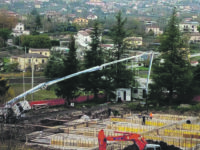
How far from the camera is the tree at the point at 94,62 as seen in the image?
27.0 meters

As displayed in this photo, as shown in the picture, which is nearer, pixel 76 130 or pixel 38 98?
pixel 76 130

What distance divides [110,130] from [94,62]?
32.3 feet

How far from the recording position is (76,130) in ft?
60.2

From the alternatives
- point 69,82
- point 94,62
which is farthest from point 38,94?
point 69,82

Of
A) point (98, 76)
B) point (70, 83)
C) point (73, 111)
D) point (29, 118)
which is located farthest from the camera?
point (98, 76)

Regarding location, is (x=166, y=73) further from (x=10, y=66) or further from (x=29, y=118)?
(x=10, y=66)

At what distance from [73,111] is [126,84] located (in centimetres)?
520

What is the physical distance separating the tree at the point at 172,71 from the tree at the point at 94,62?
10.8ft

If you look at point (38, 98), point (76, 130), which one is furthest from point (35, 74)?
point (76, 130)

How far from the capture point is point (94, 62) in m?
27.7

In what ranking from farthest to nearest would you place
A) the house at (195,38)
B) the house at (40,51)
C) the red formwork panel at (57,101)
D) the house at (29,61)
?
the house at (195,38), the house at (40,51), the house at (29,61), the red formwork panel at (57,101)

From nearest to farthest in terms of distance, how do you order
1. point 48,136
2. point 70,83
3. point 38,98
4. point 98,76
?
point 48,136
point 70,83
point 98,76
point 38,98

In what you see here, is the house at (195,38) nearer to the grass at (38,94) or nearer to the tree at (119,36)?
the grass at (38,94)

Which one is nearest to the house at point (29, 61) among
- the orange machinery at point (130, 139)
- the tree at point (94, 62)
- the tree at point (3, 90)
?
the tree at point (94, 62)
